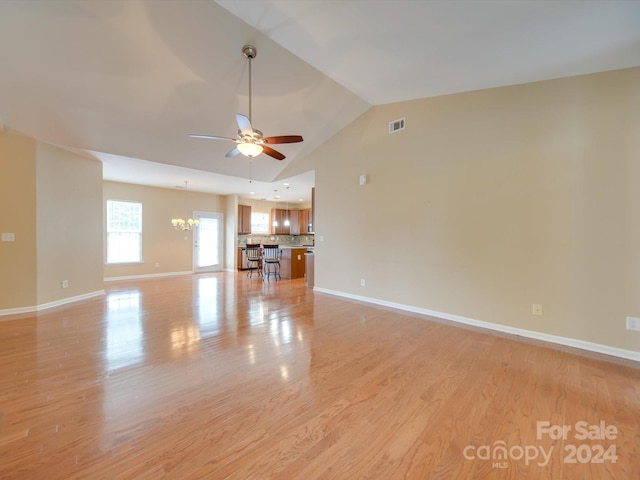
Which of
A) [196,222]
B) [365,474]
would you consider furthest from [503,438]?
[196,222]

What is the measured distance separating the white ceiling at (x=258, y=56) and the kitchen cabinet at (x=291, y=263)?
393 centimetres

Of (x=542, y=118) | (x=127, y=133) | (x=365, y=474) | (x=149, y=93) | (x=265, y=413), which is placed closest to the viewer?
(x=365, y=474)

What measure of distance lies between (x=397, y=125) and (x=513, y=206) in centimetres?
219

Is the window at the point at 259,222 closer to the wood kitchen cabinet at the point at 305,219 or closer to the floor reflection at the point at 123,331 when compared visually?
the wood kitchen cabinet at the point at 305,219

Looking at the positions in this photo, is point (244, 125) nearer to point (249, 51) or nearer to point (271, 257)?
point (249, 51)

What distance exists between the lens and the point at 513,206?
3.35 metres

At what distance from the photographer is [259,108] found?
423cm

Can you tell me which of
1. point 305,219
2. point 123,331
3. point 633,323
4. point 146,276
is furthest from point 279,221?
point 633,323

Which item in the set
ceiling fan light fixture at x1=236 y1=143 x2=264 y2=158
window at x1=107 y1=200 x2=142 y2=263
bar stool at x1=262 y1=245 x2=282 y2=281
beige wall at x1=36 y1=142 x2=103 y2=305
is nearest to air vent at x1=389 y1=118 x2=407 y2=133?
ceiling fan light fixture at x1=236 y1=143 x2=264 y2=158

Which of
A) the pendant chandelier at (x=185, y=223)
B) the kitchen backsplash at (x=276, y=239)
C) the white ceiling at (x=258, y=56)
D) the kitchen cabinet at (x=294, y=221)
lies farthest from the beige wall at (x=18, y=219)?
the kitchen cabinet at (x=294, y=221)

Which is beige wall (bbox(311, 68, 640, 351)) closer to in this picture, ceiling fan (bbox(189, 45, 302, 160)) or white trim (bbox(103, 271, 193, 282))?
ceiling fan (bbox(189, 45, 302, 160))

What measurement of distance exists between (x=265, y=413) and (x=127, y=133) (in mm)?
4605

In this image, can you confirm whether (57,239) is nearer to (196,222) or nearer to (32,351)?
(32,351)

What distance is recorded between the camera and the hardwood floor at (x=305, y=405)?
1.45 meters
